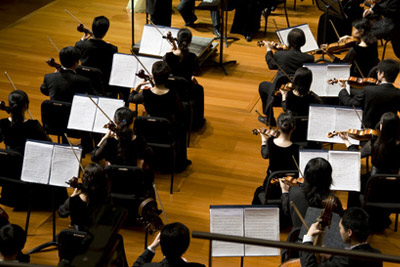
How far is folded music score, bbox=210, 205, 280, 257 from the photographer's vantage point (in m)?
4.01

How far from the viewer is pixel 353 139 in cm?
571

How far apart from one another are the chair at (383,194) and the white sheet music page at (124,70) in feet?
8.76

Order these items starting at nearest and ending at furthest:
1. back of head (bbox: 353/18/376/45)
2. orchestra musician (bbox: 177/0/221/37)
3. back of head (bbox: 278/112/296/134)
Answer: back of head (bbox: 278/112/296/134) → back of head (bbox: 353/18/376/45) → orchestra musician (bbox: 177/0/221/37)

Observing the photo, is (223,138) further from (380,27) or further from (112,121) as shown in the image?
(380,27)

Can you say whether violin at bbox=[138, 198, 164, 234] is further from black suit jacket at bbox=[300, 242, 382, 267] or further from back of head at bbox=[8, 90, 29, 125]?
back of head at bbox=[8, 90, 29, 125]

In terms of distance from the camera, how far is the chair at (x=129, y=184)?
4988 millimetres

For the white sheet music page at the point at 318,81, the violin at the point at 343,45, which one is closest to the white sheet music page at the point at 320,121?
the white sheet music page at the point at 318,81

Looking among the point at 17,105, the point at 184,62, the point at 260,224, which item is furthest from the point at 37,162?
the point at 184,62

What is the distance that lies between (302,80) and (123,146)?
6.33 feet

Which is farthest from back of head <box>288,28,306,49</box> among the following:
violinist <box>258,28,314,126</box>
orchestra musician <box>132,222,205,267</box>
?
orchestra musician <box>132,222,205,267</box>

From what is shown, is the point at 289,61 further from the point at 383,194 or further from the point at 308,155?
the point at 383,194

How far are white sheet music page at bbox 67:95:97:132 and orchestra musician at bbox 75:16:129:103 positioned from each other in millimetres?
1106

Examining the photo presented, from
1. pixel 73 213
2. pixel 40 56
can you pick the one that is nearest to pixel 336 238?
pixel 73 213

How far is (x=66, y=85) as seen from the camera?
6.10 metres
